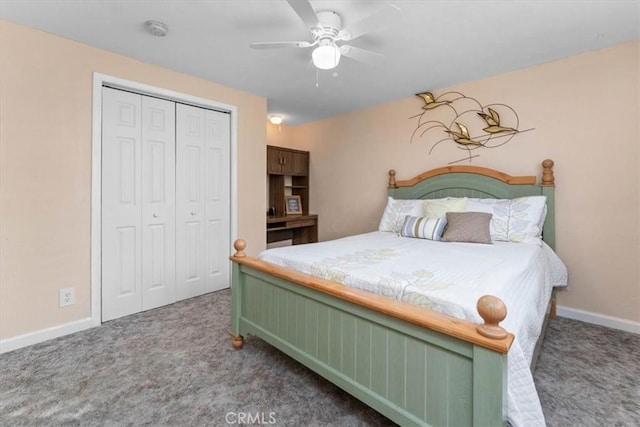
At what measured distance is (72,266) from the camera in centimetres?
240

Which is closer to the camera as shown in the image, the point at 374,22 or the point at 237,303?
the point at 374,22

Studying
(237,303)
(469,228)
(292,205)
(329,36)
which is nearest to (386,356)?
(237,303)

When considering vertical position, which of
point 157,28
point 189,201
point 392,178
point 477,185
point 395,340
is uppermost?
point 157,28

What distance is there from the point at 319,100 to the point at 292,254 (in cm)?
248

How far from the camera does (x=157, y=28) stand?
2170 mm

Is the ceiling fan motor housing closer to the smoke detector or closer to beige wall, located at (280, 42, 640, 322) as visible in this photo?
the smoke detector

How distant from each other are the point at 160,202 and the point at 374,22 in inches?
95.3

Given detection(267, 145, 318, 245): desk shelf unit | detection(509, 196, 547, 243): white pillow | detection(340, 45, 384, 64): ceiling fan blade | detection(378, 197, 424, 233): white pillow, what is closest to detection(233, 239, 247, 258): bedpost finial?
detection(340, 45, 384, 64): ceiling fan blade

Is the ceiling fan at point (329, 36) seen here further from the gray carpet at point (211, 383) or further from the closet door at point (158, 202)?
the gray carpet at point (211, 383)

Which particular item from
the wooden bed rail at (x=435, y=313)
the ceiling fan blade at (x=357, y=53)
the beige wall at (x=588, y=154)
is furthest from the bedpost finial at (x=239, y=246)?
the beige wall at (x=588, y=154)

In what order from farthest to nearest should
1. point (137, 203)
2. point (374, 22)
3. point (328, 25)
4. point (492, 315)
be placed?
point (137, 203)
point (328, 25)
point (374, 22)
point (492, 315)

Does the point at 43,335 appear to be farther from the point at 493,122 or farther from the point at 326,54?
the point at 493,122

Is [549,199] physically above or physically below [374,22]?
below

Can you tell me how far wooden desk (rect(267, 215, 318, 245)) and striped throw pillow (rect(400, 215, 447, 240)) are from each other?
1950 millimetres
